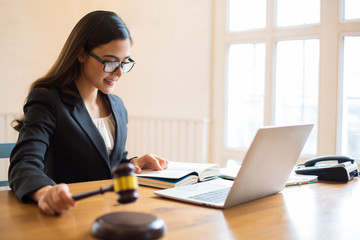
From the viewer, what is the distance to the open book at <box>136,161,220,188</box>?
A: 157 cm

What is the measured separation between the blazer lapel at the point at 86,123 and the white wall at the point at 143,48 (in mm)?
2153

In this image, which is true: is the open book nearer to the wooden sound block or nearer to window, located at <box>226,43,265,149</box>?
the wooden sound block

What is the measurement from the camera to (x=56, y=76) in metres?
1.80

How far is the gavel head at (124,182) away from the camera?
95 centimetres

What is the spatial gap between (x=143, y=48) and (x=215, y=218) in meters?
3.15

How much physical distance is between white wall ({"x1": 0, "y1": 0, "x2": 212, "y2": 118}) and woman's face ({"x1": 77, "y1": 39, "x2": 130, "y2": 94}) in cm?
207

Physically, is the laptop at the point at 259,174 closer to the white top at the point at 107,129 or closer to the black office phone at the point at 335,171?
the black office phone at the point at 335,171

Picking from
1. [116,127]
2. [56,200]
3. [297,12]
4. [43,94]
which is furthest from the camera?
[297,12]

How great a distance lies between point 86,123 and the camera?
1753mm

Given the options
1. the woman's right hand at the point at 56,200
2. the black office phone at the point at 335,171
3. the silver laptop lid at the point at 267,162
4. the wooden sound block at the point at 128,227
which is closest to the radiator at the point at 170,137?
the black office phone at the point at 335,171

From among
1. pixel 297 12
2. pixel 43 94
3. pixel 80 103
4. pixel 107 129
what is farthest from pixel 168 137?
pixel 43 94

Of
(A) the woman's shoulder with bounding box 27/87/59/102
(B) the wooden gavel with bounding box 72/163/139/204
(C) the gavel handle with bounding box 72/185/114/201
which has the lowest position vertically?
(C) the gavel handle with bounding box 72/185/114/201

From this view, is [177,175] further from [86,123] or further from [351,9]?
[351,9]

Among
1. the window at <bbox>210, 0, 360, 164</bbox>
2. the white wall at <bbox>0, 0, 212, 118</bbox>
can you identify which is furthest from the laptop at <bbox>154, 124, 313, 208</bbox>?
the white wall at <bbox>0, 0, 212, 118</bbox>
